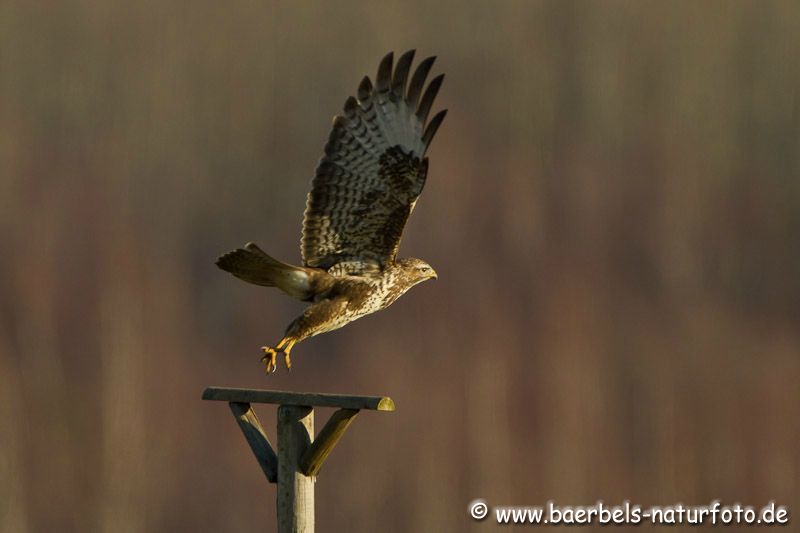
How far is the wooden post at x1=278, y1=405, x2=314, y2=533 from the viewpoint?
242 inches

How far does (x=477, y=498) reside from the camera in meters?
20.2

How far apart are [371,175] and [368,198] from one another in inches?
4.0

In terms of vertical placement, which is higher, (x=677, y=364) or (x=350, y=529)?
(x=677, y=364)

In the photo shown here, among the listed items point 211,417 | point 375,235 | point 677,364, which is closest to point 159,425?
point 211,417

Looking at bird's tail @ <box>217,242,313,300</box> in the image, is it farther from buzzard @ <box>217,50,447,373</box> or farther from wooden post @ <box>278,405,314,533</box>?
wooden post @ <box>278,405,314,533</box>

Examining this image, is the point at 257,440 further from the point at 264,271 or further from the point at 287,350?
the point at 264,271

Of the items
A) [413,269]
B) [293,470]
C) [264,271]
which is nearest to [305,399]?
[293,470]

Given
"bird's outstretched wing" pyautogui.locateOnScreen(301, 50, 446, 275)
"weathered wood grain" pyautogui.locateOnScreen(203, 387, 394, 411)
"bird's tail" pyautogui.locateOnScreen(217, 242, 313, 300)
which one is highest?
"bird's outstretched wing" pyautogui.locateOnScreen(301, 50, 446, 275)

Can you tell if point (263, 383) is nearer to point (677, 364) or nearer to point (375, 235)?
point (677, 364)

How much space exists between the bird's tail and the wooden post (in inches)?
27.9

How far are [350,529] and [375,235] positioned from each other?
38.5 ft

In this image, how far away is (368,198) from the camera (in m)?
7.05

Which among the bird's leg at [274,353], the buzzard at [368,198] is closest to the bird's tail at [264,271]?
the buzzard at [368,198]

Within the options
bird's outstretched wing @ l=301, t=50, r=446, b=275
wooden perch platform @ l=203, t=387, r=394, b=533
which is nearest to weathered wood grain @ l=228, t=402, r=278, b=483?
wooden perch platform @ l=203, t=387, r=394, b=533
